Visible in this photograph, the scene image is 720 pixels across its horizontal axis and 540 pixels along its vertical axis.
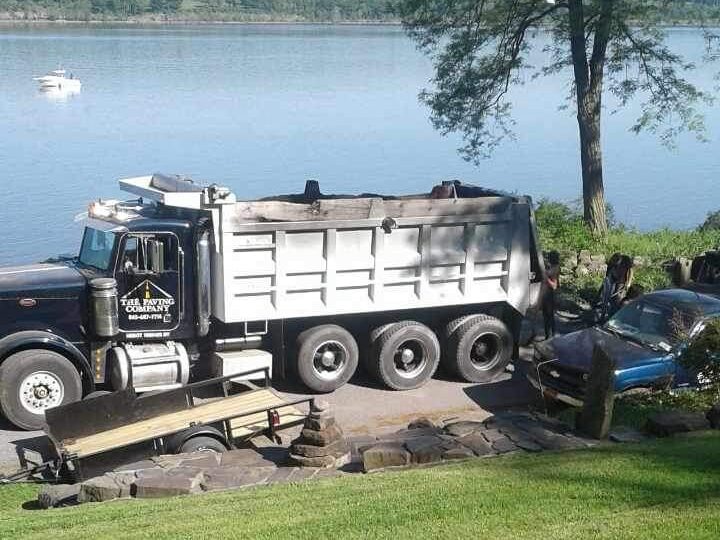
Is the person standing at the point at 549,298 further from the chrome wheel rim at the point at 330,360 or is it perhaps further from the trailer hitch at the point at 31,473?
the trailer hitch at the point at 31,473

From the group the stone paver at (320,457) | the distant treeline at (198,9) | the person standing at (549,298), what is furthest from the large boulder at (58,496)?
the distant treeline at (198,9)

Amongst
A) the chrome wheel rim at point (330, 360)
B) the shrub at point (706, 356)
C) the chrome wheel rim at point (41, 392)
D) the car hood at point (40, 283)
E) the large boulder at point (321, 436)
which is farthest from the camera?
the chrome wheel rim at point (330, 360)

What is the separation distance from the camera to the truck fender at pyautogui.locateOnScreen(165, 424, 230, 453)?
10297 millimetres

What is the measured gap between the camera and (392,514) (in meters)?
7.21

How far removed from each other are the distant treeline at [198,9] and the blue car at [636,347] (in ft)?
311

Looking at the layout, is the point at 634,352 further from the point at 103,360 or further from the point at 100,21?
the point at 100,21

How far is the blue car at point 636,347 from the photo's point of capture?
12211 mm

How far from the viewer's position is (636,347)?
41.7 ft

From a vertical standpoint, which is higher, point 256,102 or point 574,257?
point 256,102

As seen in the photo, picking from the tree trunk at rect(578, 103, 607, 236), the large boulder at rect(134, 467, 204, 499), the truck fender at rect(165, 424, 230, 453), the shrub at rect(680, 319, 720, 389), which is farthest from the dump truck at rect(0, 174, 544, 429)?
the tree trunk at rect(578, 103, 607, 236)

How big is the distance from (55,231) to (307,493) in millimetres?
21675

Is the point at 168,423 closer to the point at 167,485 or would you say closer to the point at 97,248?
the point at 167,485

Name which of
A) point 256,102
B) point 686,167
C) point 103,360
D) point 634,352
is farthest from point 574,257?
point 256,102

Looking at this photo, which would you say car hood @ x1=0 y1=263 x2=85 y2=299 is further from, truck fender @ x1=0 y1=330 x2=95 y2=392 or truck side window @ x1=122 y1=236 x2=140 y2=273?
truck side window @ x1=122 y1=236 x2=140 y2=273
